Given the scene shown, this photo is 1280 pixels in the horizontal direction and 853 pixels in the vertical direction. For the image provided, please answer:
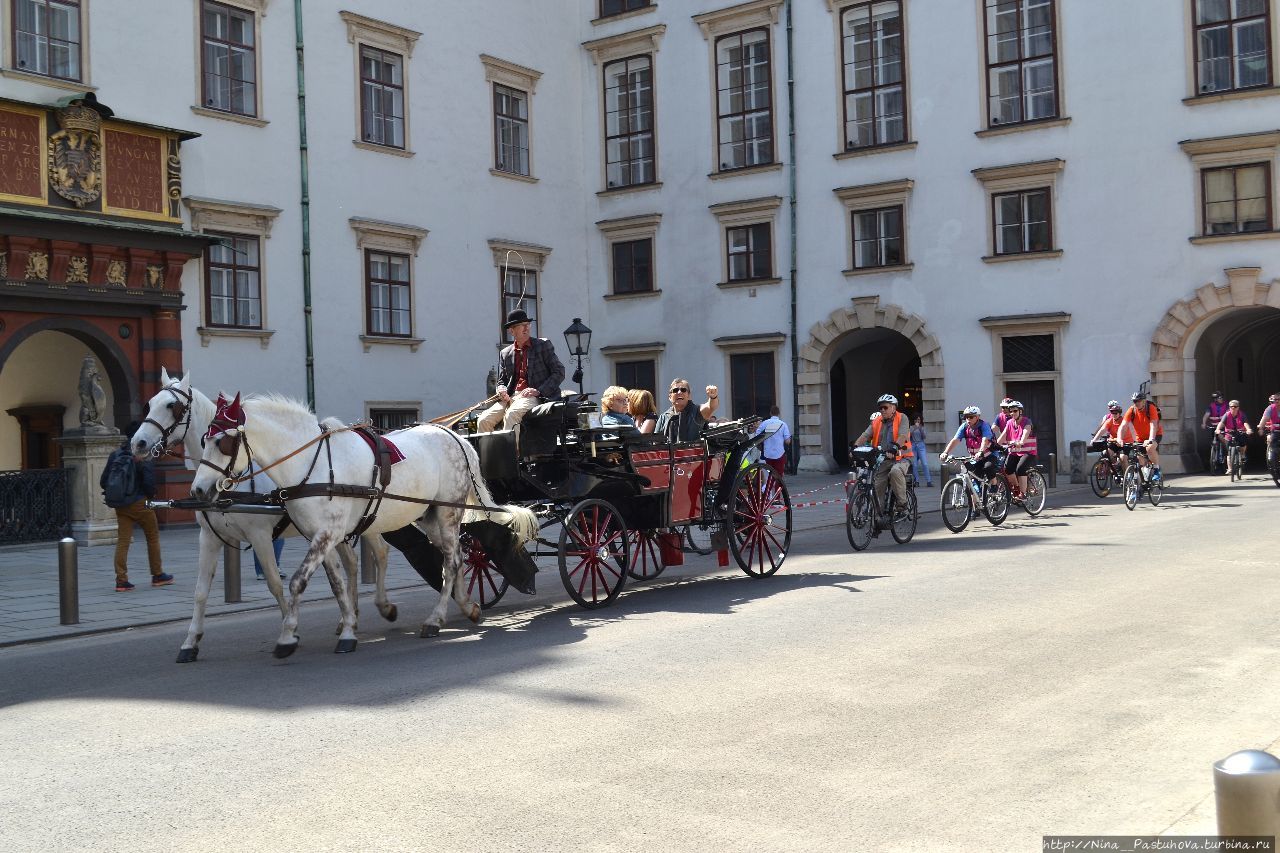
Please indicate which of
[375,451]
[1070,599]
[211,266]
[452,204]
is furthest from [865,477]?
[452,204]

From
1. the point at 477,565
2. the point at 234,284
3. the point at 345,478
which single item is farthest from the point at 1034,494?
the point at 234,284

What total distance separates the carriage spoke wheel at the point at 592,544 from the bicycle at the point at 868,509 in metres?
4.53

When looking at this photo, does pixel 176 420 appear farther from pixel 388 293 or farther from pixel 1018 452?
pixel 388 293

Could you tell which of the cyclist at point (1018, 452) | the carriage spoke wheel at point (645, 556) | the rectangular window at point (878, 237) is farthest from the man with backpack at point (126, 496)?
the rectangular window at point (878, 237)

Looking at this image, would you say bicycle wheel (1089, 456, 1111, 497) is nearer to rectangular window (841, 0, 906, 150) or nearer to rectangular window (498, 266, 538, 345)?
rectangular window (841, 0, 906, 150)

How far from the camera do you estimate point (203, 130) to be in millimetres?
23484

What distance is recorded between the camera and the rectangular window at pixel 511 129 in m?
30.3

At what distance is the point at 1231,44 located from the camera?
87.6ft

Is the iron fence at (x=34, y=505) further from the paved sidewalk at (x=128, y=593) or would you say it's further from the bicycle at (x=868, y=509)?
the bicycle at (x=868, y=509)

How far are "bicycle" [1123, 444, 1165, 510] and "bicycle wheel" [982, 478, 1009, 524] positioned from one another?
314 centimetres

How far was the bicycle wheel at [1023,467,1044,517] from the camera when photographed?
1884 centimetres

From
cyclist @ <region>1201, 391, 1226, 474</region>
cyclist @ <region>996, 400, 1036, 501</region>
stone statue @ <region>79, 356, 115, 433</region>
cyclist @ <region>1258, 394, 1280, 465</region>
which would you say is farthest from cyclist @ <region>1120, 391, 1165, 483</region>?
stone statue @ <region>79, 356, 115, 433</region>

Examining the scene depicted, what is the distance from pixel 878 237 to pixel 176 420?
952 inches

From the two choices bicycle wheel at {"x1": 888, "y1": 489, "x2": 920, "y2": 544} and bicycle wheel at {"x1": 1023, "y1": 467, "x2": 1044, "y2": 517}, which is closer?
bicycle wheel at {"x1": 888, "y1": 489, "x2": 920, "y2": 544}
